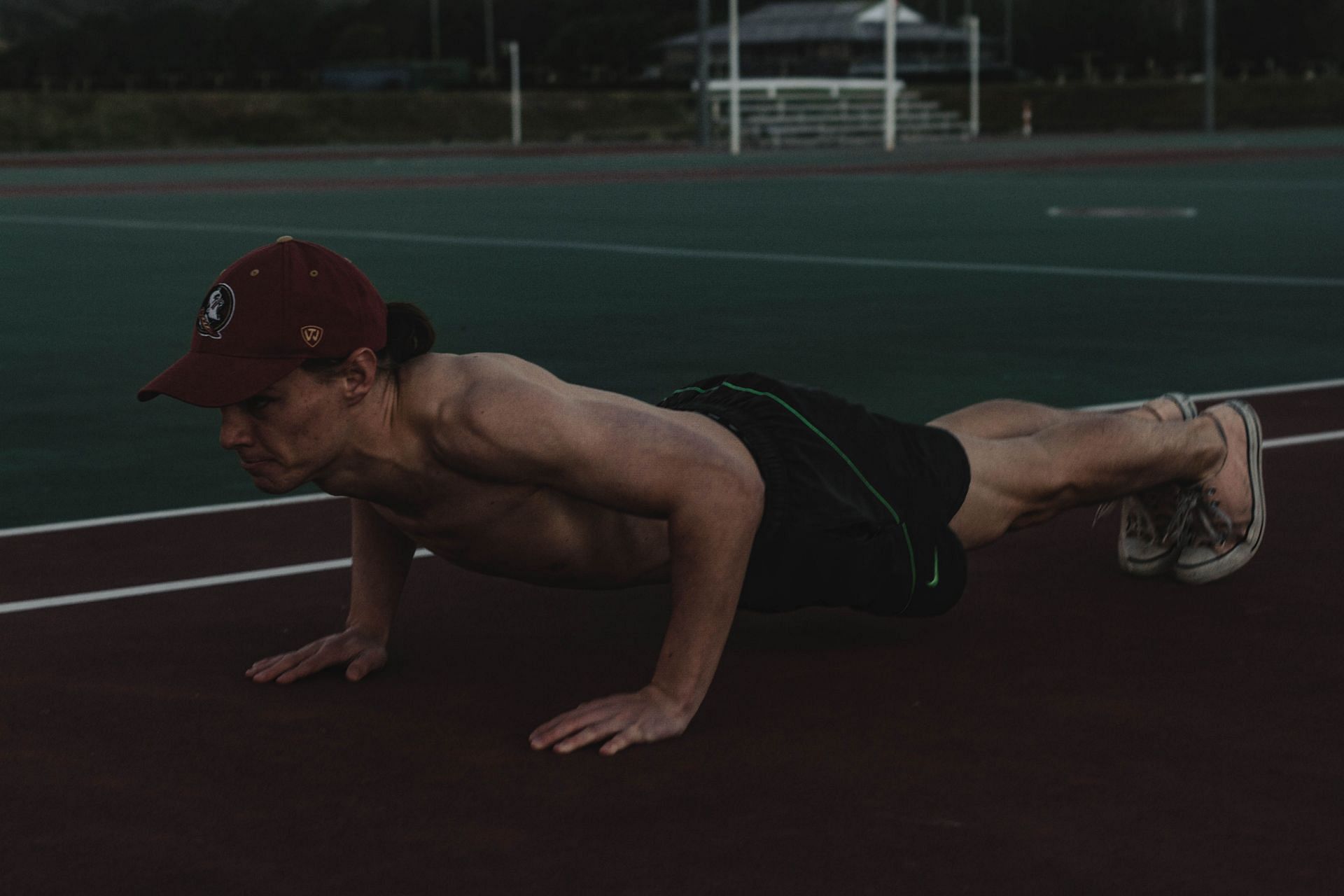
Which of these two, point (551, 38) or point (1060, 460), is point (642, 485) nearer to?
point (1060, 460)

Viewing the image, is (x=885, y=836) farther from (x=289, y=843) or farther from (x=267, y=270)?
(x=267, y=270)

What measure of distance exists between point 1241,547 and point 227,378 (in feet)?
8.16

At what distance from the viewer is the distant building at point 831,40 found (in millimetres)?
103438

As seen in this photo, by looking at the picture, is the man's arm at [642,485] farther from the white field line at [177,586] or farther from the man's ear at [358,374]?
the white field line at [177,586]

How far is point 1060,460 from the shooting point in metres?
4.54

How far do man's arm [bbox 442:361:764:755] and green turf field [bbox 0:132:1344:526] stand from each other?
2.59 m

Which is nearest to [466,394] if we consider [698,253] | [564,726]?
[564,726]

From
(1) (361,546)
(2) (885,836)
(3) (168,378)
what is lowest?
(2) (885,836)

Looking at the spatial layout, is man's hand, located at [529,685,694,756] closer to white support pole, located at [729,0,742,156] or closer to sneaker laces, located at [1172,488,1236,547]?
sneaker laces, located at [1172,488,1236,547]

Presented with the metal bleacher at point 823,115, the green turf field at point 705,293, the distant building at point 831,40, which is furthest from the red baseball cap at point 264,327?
the distant building at point 831,40

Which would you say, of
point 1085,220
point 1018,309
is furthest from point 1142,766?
point 1085,220

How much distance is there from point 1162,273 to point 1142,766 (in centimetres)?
981

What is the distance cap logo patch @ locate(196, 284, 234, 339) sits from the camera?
343 cm

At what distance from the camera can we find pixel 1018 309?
11.0 m
